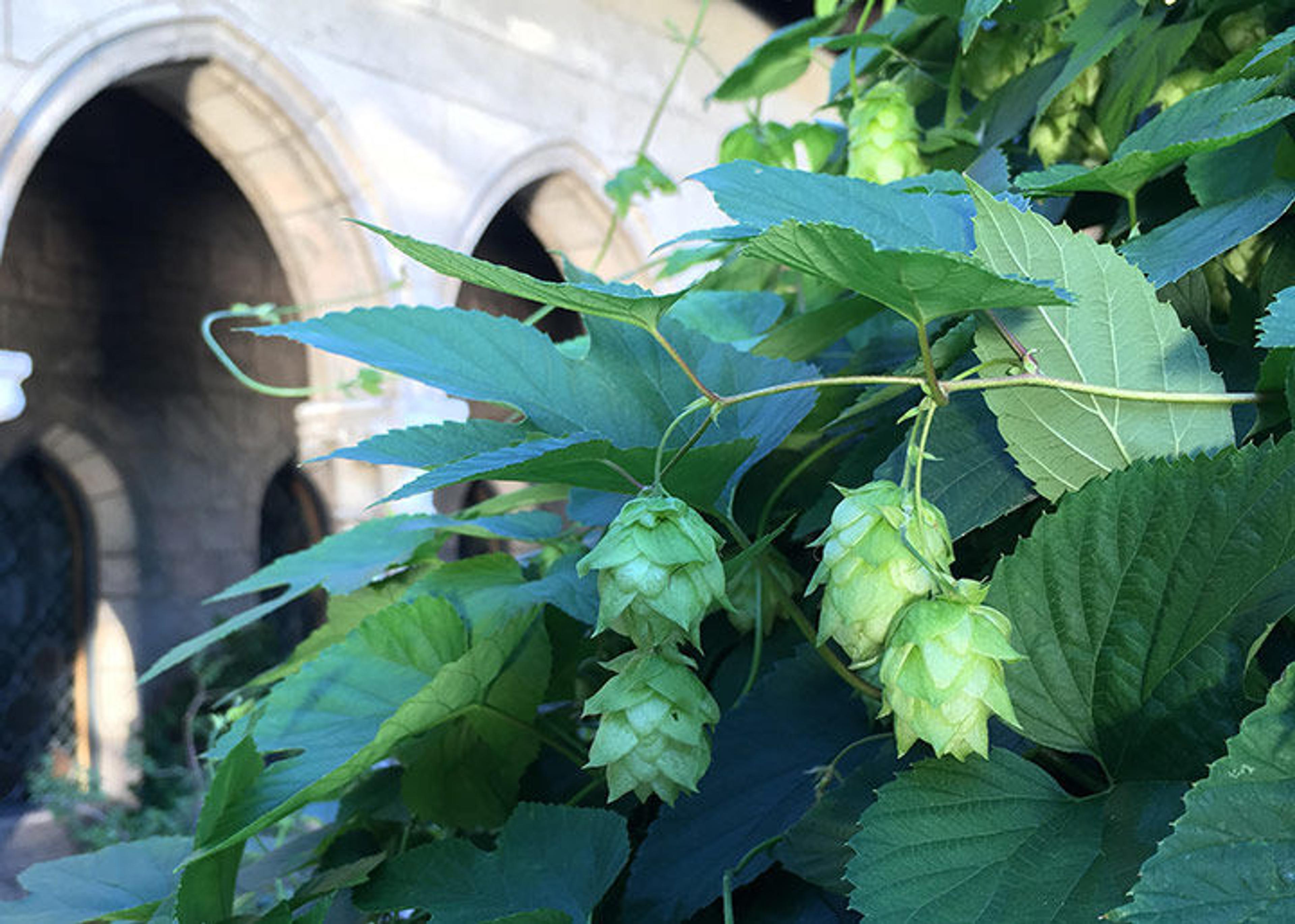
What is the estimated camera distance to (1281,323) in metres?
0.18

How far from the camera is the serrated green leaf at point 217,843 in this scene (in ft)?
0.88

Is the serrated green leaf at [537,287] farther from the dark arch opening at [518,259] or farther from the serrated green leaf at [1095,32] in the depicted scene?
the dark arch opening at [518,259]

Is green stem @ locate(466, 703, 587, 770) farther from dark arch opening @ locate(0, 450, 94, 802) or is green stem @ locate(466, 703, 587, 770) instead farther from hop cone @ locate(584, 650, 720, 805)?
dark arch opening @ locate(0, 450, 94, 802)

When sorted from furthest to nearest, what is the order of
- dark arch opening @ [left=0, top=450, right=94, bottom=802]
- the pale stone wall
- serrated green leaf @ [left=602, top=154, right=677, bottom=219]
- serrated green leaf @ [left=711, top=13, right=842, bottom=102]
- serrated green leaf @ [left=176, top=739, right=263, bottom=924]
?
1. dark arch opening @ [left=0, top=450, right=94, bottom=802]
2. the pale stone wall
3. serrated green leaf @ [left=602, top=154, right=677, bottom=219]
4. serrated green leaf @ [left=711, top=13, right=842, bottom=102]
5. serrated green leaf @ [left=176, top=739, right=263, bottom=924]

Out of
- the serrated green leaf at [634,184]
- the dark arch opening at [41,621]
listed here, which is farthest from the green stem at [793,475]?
the dark arch opening at [41,621]

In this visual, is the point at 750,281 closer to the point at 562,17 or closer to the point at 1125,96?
the point at 1125,96

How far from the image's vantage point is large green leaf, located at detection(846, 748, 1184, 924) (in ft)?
0.65

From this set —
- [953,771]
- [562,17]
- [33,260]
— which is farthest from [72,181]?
[953,771]

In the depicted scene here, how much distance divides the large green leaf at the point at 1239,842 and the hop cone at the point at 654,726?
0.09 m

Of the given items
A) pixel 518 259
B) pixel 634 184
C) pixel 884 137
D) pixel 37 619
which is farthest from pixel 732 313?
pixel 518 259

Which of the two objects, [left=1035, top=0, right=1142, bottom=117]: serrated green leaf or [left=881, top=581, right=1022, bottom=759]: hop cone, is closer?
[left=881, top=581, right=1022, bottom=759]: hop cone

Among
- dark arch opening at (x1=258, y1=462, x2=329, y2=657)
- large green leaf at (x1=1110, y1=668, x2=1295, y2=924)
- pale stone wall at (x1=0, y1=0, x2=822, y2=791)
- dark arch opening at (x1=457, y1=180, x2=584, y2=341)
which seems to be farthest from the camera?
dark arch opening at (x1=457, y1=180, x2=584, y2=341)

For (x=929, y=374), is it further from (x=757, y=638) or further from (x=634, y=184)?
(x=634, y=184)

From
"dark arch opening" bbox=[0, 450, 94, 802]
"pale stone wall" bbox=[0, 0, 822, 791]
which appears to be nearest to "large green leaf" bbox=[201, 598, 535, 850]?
"pale stone wall" bbox=[0, 0, 822, 791]
